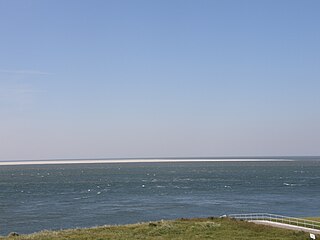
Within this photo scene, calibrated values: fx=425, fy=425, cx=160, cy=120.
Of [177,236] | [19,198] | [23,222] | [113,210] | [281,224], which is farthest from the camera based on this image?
[19,198]

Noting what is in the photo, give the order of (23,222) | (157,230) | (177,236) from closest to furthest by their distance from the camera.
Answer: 1. (177,236)
2. (157,230)
3. (23,222)

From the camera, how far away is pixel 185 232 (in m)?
46.0

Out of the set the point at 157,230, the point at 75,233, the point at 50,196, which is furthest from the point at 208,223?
the point at 50,196

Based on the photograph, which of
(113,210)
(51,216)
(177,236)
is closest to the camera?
(177,236)

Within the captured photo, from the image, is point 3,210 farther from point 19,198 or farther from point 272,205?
point 272,205

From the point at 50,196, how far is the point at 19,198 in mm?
8143

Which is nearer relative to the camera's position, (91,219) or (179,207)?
(91,219)

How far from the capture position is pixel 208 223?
49156 millimetres

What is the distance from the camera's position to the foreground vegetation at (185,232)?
43.2 meters

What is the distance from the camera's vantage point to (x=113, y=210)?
88.1 metres

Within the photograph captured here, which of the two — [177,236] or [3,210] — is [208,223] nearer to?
[177,236]

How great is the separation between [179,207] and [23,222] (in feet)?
105

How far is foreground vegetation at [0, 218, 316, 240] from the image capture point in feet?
142

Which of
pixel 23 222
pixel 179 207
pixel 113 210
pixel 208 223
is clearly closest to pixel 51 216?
pixel 23 222
